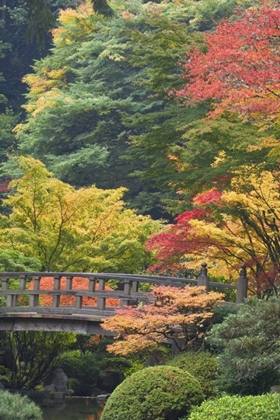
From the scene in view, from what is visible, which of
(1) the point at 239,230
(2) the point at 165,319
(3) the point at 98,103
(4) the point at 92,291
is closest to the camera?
(2) the point at 165,319

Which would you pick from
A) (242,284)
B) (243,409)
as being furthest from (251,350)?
(242,284)

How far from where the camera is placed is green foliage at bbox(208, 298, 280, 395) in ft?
44.6

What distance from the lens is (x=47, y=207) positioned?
23719mm

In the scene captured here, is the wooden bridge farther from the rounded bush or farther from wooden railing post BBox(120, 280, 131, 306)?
the rounded bush

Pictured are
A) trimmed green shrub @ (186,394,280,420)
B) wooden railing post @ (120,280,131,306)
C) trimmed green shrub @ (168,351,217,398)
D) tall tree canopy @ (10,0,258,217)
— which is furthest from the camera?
tall tree canopy @ (10,0,258,217)

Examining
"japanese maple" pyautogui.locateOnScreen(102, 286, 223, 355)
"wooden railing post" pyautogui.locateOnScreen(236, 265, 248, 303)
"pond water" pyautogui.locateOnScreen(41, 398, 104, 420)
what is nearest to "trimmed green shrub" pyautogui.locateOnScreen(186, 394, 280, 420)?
"japanese maple" pyautogui.locateOnScreen(102, 286, 223, 355)

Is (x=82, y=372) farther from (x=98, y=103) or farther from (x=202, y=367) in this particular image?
(x=98, y=103)

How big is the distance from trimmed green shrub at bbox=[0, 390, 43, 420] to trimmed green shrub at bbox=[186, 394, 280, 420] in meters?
3.31

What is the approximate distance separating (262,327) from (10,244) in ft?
34.6

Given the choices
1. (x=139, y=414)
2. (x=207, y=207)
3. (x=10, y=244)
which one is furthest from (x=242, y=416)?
(x=10, y=244)

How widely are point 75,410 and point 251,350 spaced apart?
8216 mm

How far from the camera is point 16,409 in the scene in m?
14.8

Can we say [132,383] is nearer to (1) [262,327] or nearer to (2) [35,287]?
(1) [262,327]

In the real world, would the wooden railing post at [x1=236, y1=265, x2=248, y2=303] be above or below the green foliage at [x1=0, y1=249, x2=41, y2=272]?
below
